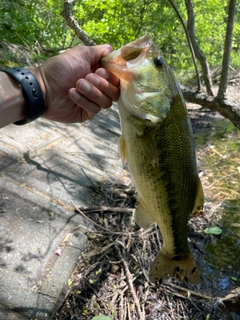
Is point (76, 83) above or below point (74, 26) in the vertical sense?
above

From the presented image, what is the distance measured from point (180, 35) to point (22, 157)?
34.0ft

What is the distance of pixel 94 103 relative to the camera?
2252 millimetres

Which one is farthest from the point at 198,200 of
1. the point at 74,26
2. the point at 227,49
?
the point at 74,26

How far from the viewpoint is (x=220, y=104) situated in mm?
6168

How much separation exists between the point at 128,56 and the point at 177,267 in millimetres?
1578

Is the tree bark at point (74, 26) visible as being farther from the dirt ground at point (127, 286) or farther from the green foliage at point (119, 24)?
the dirt ground at point (127, 286)

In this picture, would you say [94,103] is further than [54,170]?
No

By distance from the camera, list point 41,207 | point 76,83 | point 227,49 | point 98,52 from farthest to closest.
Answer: point 227,49, point 41,207, point 98,52, point 76,83

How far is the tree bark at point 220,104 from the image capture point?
230 inches

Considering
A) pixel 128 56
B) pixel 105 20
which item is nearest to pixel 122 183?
pixel 128 56

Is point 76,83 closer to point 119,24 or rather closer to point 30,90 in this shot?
point 30,90

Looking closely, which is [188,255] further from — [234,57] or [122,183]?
[234,57]

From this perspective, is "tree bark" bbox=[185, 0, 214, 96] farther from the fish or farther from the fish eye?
the fish eye

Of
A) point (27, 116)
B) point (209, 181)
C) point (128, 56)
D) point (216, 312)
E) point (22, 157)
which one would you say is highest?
point (128, 56)
